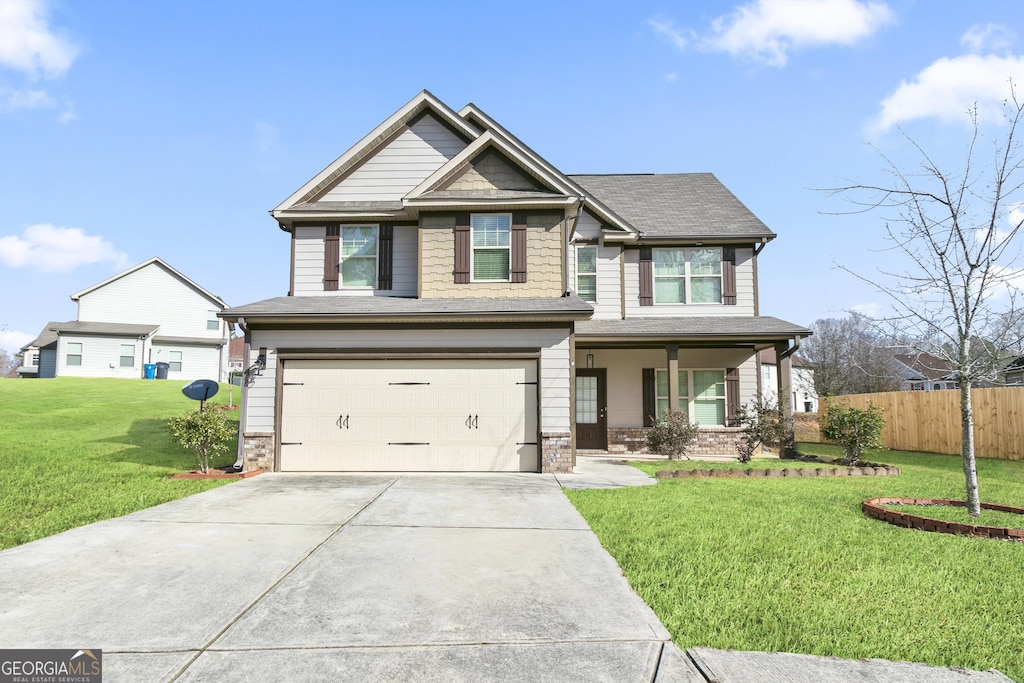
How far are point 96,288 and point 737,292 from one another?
35.9m

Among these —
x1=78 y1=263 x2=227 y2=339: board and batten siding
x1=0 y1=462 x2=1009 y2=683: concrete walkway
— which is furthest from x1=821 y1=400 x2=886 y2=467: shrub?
x1=78 y1=263 x2=227 y2=339: board and batten siding

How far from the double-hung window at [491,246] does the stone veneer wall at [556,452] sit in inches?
149

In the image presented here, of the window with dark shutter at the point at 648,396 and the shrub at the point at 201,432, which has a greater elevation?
the window with dark shutter at the point at 648,396

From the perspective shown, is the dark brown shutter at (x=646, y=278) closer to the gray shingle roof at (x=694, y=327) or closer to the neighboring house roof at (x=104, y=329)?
the gray shingle roof at (x=694, y=327)

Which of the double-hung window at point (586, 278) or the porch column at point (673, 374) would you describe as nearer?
the porch column at point (673, 374)

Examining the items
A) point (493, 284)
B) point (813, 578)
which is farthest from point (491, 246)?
point (813, 578)

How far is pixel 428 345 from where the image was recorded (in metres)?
11.7

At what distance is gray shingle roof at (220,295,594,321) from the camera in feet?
36.9

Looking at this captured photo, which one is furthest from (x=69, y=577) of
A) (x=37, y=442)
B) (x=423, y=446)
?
(x=37, y=442)

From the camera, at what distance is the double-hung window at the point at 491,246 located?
42.0 feet

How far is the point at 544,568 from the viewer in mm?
4863

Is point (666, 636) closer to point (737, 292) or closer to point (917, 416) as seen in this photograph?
point (737, 292)

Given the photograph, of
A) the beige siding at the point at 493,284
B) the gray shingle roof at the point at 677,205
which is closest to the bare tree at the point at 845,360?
the gray shingle roof at the point at 677,205

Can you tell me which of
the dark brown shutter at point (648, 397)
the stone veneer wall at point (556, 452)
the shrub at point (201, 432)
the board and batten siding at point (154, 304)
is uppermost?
the board and batten siding at point (154, 304)
